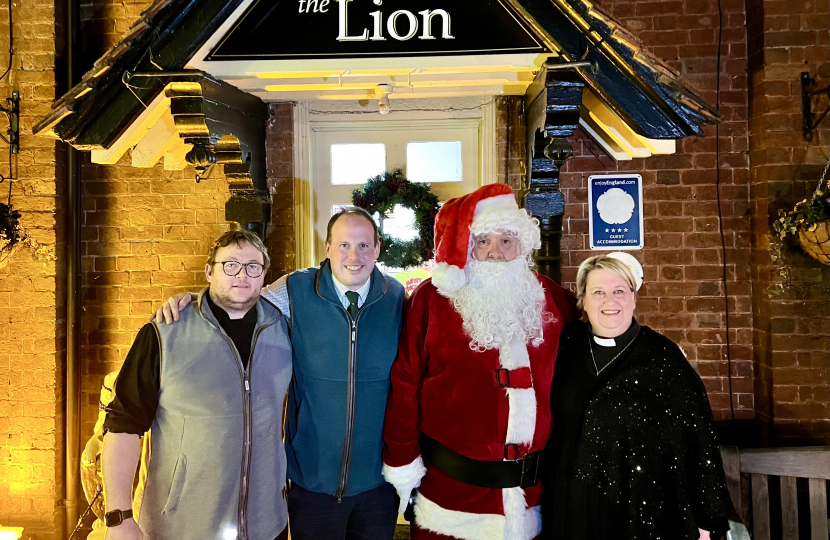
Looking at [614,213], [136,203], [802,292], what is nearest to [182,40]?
[136,203]

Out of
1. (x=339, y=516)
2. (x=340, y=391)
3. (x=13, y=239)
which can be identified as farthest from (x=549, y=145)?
(x=13, y=239)

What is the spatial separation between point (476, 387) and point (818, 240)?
230cm

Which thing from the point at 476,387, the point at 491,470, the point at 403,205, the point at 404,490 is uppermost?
the point at 403,205

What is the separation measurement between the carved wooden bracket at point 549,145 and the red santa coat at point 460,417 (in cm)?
80

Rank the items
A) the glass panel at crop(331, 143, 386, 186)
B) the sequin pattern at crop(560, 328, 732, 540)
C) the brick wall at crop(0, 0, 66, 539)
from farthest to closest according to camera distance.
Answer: the glass panel at crop(331, 143, 386, 186)
the brick wall at crop(0, 0, 66, 539)
the sequin pattern at crop(560, 328, 732, 540)

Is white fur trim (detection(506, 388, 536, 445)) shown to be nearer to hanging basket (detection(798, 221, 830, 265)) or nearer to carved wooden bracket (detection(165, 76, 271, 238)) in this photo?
carved wooden bracket (detection(165, 76, 271, 238))

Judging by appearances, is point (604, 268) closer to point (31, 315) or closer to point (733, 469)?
point (733, 469)

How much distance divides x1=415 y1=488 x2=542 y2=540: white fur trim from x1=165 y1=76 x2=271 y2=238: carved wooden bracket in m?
1.91

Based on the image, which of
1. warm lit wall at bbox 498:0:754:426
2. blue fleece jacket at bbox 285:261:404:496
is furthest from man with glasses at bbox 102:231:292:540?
warm lit wall at bbox 498:0:754:426

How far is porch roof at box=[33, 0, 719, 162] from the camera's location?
2.64 m

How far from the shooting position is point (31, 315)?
3.55m

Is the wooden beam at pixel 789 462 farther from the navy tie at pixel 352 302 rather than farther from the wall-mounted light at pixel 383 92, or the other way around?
the wall-mounted light at pixel 383 92

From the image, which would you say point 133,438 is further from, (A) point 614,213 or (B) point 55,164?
(A) point 614,213

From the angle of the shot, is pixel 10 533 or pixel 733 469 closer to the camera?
pixel 733 469
